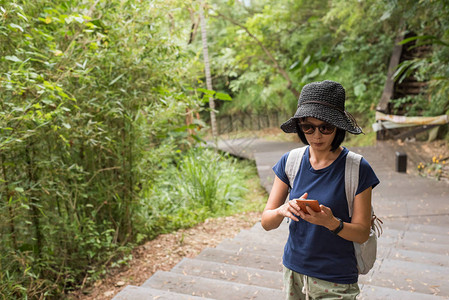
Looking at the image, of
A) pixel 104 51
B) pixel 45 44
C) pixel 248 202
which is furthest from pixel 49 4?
pixel 248 202

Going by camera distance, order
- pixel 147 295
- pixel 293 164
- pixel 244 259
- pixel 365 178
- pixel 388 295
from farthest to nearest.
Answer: pixel 244 259, pixel 147 295, pixel 388 295, pixel 293 164, pixel 365 178

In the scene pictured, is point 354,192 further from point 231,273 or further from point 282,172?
point 231,273

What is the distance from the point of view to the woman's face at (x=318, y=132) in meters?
1.32

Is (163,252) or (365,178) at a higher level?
(365,178)

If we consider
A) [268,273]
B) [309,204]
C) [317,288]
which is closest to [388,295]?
[268,273]

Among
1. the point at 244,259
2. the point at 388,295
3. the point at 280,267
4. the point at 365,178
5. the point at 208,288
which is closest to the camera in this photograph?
the point at 365,178

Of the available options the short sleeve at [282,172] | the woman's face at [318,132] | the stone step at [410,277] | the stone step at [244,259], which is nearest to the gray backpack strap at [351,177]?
the woman's face at [318,132]

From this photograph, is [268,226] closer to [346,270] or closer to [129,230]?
[346,270]

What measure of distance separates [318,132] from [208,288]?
1.47 m

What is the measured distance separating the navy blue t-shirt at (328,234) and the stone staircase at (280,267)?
0.85m

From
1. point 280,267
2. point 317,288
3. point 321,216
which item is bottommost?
point 280,267

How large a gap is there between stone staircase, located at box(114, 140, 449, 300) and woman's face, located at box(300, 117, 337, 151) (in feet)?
3.79

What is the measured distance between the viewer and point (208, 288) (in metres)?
2.36

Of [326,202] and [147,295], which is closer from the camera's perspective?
[326,202]
